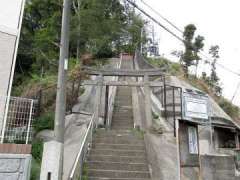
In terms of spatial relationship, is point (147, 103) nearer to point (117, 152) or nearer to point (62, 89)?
point (117, 152)

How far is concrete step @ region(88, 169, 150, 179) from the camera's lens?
709 centimetres

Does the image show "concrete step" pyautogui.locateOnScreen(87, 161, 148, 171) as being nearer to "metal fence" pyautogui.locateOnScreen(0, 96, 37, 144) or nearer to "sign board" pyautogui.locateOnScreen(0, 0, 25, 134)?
"metal fence" pyautogui.locateOnScreen(0, 96, 37, 144)

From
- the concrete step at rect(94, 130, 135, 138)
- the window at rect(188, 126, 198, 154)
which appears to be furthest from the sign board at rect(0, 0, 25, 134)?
the window at rect(188, 126, 198, 154)

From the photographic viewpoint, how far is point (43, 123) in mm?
9461

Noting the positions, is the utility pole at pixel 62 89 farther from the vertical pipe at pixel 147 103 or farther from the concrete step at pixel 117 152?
the vertical pipe at pixel 147 103

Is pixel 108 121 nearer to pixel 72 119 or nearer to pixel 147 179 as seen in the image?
pixel 72 119

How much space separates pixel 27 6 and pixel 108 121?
47.9 feet

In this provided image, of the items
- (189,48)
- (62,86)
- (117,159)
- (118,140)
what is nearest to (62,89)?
(62,86)

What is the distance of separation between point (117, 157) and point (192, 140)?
2427mm

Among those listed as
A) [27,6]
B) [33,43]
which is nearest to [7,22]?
[33,43]

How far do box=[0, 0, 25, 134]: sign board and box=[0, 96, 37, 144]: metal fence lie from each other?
11cm

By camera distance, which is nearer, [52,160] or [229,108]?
[52,160]

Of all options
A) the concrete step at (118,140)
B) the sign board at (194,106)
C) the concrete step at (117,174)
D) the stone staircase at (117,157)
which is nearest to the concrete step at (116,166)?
the stone staircase at (117,157)

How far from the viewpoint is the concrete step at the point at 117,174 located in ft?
23.3
